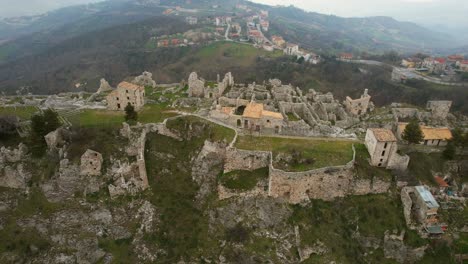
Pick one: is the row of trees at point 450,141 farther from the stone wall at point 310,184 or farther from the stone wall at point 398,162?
the stone wall at point 310,184

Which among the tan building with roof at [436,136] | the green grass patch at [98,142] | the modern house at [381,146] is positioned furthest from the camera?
the tan building with roof at [436,136]

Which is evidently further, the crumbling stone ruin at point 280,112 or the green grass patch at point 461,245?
the crumbling stone ruin at point 280,112

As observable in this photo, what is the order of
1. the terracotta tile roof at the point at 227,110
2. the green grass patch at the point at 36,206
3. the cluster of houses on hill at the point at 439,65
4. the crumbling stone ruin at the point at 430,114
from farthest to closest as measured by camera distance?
the cluster of houses on hill at the point at 439,65 < the crumbling stone ruin at the point at 430,114 < the terracotta tile roof at the point at 227,110 < the green grass patch at the point at 36,206

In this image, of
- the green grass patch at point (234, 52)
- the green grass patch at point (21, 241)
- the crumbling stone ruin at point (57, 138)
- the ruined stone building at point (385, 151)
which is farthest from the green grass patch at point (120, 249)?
the green grass patch at point (234, 52)

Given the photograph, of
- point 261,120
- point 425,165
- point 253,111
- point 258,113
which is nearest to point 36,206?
point 253,111

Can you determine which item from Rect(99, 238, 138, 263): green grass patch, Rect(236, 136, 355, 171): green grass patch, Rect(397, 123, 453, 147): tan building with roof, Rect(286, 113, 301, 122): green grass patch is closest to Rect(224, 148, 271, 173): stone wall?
Rect(236, 136, 355, 171): green grass patch

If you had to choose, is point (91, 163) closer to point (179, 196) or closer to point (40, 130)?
point (40, 130)

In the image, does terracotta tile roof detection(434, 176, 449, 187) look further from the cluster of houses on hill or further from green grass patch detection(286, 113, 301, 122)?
the cluster of houses on hill
